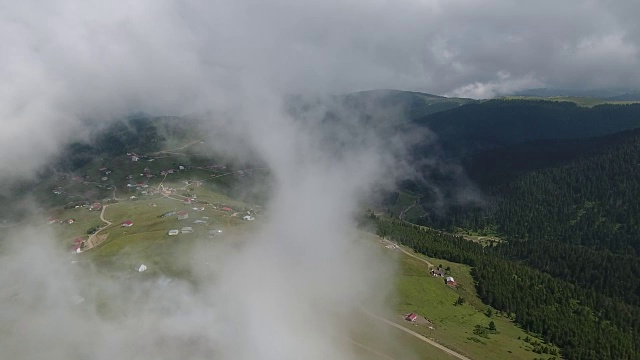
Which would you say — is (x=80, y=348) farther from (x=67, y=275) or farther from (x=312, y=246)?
(x=312, y=246)

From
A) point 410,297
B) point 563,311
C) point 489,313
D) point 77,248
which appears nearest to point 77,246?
point 77,248

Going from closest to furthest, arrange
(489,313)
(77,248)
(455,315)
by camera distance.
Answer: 1. (455,315)
2. (489,313)
3. (77,248)

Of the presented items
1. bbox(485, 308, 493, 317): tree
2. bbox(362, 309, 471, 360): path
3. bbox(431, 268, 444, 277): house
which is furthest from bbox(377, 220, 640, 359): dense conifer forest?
bbox(362, 309, 471, 360): path

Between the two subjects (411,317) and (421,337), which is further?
(411,317)

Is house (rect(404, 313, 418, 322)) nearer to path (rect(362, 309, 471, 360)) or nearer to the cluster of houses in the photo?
path (rect(362, 309, 471, 360))

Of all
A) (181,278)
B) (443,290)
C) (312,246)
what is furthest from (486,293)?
(181,278)

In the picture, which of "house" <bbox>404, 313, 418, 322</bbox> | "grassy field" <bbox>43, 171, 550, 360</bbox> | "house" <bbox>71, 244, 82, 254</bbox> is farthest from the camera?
"house" <bbox>71, 244, 82, 254</bbox>

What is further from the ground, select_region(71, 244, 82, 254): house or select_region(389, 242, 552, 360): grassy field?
select_region(71, 244, 82, 254): house

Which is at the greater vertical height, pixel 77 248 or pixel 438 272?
pixel 77 248

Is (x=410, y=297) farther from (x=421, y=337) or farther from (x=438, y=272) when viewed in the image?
(x=438, y=272)
